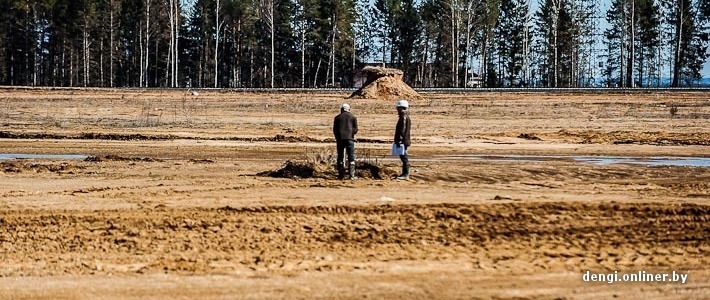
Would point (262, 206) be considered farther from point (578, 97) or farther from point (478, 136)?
point (578, 97)

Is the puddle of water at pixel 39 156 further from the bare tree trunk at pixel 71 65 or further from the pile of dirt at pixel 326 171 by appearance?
the bare tree trunk at pixel 71 65

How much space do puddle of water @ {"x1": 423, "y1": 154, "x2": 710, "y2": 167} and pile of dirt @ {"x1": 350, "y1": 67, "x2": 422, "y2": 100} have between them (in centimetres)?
2352

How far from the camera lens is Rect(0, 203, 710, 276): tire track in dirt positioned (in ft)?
37.3

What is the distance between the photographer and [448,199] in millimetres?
15453

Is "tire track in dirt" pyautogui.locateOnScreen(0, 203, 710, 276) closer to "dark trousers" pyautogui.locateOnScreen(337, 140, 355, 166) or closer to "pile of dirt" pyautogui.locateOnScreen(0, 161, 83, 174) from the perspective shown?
"dark trousers" pyautogui.locateOnScreen(337, 140, 355, 166)

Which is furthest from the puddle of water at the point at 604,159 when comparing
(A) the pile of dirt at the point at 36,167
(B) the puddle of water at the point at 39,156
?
(B) the puddle of water at the point at 39,156

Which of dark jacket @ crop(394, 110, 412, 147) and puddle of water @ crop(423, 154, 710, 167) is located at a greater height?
dark jacket @ crop(394, 110, 412, 147)

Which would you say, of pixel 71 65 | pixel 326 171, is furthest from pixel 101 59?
pixel 326 171

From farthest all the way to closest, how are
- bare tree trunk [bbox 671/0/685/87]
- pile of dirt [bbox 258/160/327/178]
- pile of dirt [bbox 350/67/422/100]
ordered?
1. bare tree trunk [bbox 671/0/685/87]
2. pile of dirt [bbox 350/67/422/100]
3. pile of dirt [bbox 258/160/327/178]

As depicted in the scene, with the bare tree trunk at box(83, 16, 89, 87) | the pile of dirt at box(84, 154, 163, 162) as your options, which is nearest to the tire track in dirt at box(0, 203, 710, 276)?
the pile of dirt at box(84, 154, 163, 162)

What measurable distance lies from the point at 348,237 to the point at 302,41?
7008 centimetres

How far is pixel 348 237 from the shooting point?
12.7m

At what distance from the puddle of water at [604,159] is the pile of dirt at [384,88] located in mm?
23516

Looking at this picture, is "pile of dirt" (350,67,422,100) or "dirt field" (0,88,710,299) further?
"pile of dirt" (350,67,422,100)
